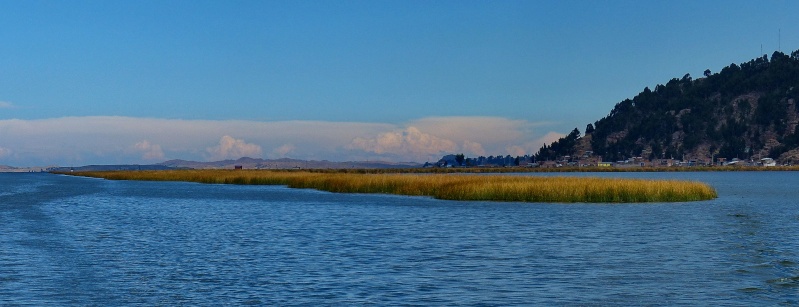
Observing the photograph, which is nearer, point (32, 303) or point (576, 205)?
point (32, 303)

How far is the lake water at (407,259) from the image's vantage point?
81.0ft

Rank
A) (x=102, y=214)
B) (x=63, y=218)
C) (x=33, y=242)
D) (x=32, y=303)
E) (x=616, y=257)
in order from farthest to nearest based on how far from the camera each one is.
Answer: (x=102, y=214) → (x=63, y=218) → (x=33, y=242) → (x=616, y=257) → (x=32, y=303)

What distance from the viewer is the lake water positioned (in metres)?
24.7

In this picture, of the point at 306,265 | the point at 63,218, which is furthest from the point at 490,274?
the point at 63,218

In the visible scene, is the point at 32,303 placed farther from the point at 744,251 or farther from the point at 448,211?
the point at 448,211

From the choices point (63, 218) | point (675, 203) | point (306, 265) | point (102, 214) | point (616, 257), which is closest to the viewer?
point (306, 265)

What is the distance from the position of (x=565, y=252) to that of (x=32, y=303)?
20.2m

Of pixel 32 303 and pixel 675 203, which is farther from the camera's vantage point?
pixel 675 203

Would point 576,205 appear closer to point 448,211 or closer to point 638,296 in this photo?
point 448,211

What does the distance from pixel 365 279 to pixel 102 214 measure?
138 feet

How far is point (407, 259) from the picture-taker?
107ft

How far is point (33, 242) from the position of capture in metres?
40.8

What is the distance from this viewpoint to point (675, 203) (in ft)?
233

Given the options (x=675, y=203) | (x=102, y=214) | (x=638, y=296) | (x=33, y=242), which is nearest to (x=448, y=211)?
(x=675, y=203)
